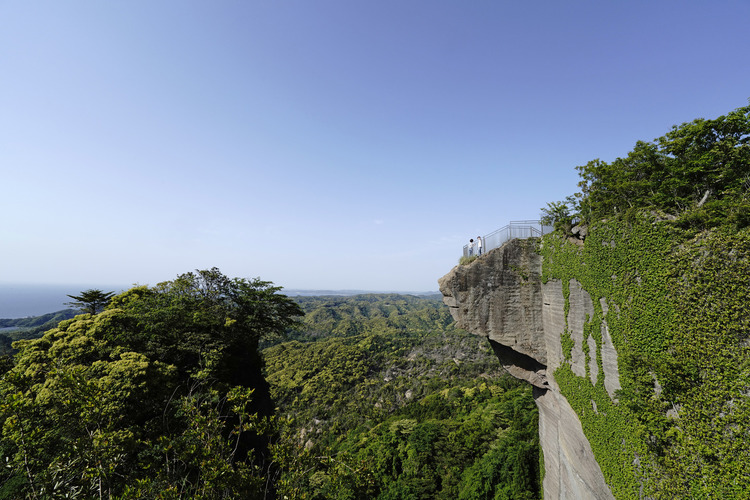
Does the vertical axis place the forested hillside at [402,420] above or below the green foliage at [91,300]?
below

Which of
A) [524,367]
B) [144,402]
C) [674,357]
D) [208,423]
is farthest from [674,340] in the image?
[144,402]

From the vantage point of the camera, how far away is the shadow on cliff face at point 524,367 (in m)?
14.5

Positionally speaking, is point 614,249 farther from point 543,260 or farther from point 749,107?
point 749,107

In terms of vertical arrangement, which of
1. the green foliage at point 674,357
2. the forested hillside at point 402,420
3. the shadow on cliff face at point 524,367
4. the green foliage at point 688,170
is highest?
the green foliage at point 688,170

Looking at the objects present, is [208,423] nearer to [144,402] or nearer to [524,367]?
[144,402]

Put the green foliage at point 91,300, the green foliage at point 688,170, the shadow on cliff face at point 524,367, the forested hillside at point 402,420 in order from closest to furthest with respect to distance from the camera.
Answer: the forested hillside at point 402,420, the green foliage at point 688,170, the shadow on cliff face at point 524,367, the green foliage at point 91,300

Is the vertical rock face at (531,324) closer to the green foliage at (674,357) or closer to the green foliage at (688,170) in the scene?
the green foliage at (674,357)

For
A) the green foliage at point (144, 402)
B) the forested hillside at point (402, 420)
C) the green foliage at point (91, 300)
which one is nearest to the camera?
the green foliage at point (144, 402)

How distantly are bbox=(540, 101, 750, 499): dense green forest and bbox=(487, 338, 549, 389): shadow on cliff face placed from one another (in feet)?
9.86

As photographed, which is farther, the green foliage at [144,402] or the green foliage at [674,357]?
the green foliage at [674,357]

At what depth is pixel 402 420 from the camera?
126 ft

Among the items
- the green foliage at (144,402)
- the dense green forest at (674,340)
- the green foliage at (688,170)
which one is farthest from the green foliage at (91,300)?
the green foliage at (688,170)

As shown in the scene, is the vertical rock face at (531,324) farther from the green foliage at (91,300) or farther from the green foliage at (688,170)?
the green foliage at (91,300)

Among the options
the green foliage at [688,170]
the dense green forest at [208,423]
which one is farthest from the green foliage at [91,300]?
the green foliage at [688,170]
